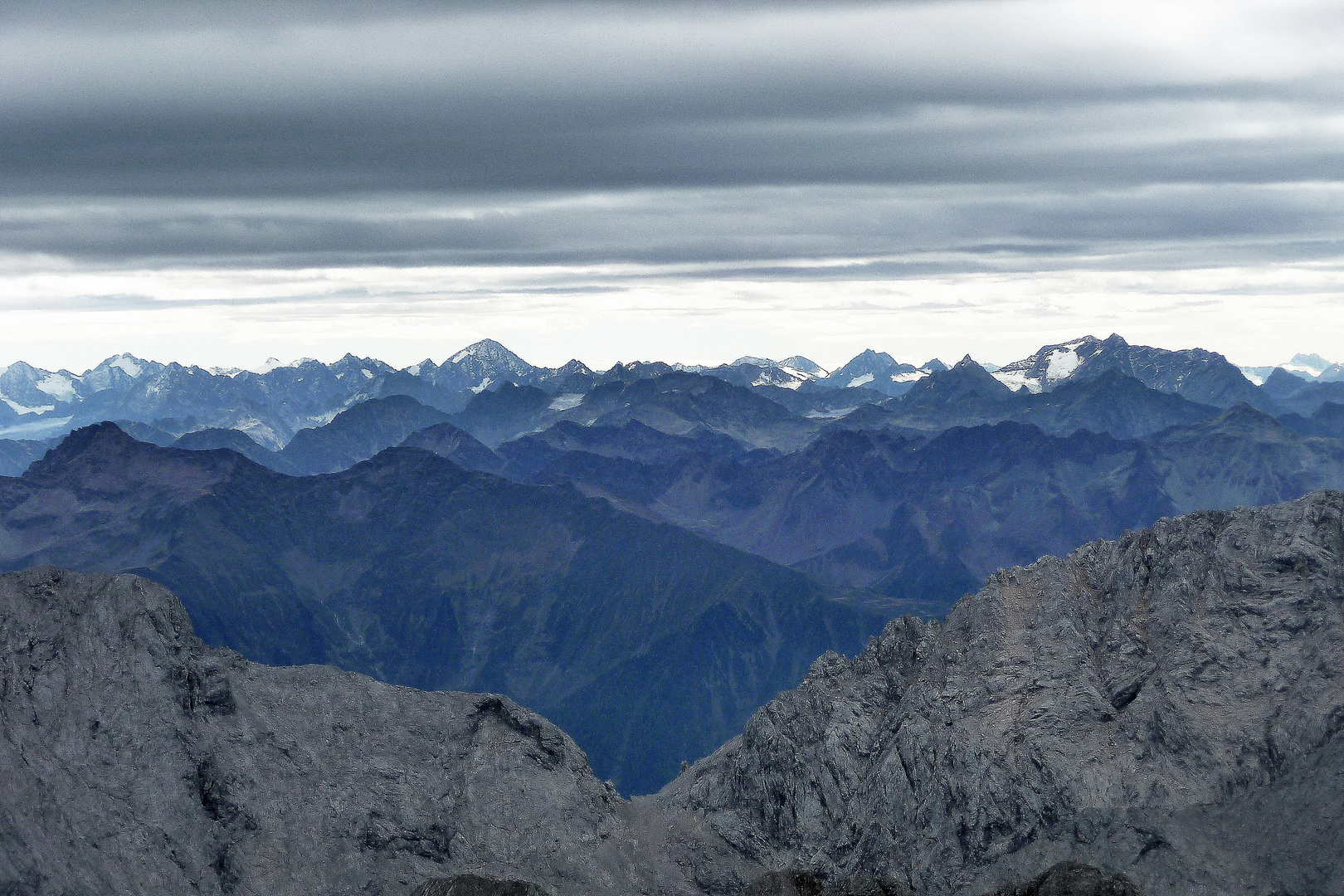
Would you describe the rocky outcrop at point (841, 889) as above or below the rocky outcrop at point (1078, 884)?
below

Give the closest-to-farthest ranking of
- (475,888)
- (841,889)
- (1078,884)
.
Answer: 1. (1078,884)
2. (841,889)
3. (475,888)

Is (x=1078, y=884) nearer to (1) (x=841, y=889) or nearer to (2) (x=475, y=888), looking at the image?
(1) (x=841, y=889)

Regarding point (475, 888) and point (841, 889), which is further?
point (475, 888)

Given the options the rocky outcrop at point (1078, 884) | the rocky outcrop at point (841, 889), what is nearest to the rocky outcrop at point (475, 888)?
the rocky outcrop at point (841, 889)

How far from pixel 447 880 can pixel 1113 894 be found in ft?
297

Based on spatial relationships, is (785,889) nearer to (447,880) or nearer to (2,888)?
(447,880)

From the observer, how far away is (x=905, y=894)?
199 meters

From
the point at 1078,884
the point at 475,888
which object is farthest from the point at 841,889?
the point at 475,888

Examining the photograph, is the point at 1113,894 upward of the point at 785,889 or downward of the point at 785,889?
upward

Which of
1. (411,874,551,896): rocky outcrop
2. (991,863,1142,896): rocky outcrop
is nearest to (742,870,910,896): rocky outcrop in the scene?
(991,863,1142,896): rocky outcrop

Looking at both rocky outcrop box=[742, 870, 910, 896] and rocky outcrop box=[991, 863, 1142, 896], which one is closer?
rocky outcrop box=[991, 863, 1142, 896]

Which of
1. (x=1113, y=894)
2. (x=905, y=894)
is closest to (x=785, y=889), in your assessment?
(x=905, y=894)

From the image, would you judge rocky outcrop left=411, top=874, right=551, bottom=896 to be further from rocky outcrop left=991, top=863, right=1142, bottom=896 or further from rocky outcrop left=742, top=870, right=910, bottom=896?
rocky outcrop left=991, top=863, right=1142, bottom=896

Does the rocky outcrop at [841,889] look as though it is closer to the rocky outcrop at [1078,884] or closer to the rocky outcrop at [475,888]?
the rocky outcrop at [1078,884]
